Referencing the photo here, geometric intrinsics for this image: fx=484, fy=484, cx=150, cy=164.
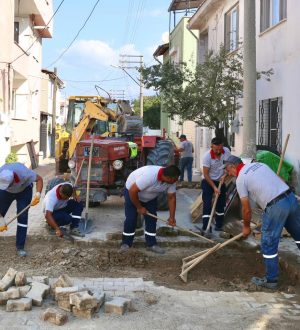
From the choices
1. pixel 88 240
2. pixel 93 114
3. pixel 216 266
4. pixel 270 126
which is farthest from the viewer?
pixel 270 126

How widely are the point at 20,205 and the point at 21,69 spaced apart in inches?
554

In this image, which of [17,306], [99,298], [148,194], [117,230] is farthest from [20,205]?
[99,298]

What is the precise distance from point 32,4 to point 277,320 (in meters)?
19.0

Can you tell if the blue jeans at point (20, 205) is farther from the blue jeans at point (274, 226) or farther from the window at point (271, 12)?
the window at point (271, 12)

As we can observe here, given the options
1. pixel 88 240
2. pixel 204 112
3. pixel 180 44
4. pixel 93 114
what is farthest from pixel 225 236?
pixel 180 44

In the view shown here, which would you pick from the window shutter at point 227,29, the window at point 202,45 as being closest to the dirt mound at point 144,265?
the window shutter at point 227,29

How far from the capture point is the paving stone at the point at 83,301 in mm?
4617

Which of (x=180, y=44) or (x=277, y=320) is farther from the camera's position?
(x=180, y=44)

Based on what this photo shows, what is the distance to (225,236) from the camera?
7.87 metres

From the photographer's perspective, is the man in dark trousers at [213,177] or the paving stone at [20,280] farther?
the man in dark trousers at [213,177]

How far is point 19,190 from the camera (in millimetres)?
6965

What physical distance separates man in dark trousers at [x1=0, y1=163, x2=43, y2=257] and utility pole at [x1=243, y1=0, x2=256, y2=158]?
4.02m

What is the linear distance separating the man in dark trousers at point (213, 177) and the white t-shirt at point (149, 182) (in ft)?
4.58

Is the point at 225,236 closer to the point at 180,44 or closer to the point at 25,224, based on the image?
the point at 25,224
